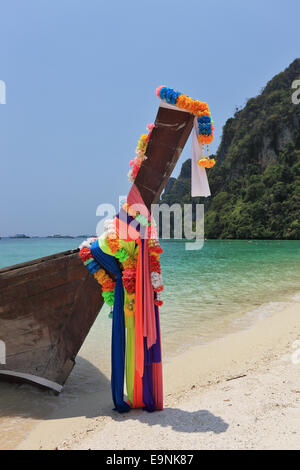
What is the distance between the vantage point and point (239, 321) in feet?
22.7

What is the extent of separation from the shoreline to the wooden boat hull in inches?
21.7

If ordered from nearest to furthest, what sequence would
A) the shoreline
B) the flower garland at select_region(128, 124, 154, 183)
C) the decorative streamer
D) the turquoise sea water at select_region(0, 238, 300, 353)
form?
the shoreline, the decorative streamer, the flower garland at select_region(128, 124, 154, 183), the turquoise sea water at select_region(0, 238, 300, 353)

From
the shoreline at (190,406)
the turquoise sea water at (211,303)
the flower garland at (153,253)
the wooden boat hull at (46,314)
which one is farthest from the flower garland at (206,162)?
the turquoise sea water at (211,303)

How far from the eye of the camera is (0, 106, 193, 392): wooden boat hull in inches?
145

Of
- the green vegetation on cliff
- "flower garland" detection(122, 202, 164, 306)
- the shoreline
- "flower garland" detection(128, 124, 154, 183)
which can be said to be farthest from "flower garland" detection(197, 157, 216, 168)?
the green vegetation on cliff

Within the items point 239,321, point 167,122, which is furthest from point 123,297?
point 239,321

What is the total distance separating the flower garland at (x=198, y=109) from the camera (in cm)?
287

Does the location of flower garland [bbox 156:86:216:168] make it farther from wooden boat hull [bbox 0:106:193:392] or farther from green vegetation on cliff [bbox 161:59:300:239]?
green vegetation on cliff [bbox 161:59:300:239]

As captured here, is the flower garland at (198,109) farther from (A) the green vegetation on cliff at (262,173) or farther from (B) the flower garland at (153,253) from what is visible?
(A) the green vegetation on cliff at (262,173)

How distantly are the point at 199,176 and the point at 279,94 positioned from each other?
7133 cm

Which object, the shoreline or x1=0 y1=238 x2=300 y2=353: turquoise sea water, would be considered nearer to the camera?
the shoreline

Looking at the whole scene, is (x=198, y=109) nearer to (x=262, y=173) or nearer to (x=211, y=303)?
(x=211, y=303)

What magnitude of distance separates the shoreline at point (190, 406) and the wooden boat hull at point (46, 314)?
0.55 meters

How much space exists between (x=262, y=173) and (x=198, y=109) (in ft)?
204
